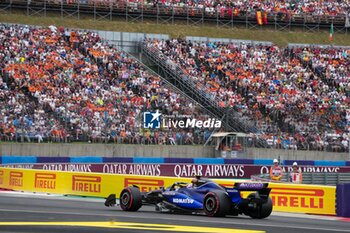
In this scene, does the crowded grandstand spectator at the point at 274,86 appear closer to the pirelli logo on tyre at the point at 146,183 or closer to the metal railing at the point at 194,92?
the metal railing at the point at 194,92

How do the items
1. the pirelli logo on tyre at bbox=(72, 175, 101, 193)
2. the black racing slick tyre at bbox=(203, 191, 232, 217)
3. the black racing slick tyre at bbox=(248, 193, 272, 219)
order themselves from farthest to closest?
the pirelli logo on tyre at bbox=(72, 175, 101, 193) → the black racing slick tyre at bbox=(248, 193, 272, 219) → the black racing slick tyre at bbox=(203, 191, 232, 217)

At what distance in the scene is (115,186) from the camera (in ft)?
89.5

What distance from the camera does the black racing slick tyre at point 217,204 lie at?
1950 centimetres

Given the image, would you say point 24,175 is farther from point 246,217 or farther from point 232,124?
point 232,124

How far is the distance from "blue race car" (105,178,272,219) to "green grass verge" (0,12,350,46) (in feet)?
117

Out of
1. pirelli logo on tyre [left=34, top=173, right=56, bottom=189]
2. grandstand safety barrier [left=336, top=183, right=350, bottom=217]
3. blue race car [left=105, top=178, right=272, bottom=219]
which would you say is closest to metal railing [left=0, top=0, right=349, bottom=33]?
pirelli logo on tyre [left=34, top=173, right=56, bottom=189]

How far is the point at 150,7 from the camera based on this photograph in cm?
6050

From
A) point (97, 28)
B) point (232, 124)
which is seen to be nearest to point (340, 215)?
point (232, 124)

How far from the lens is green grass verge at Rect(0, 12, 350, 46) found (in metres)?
55.8

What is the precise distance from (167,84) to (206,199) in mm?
31542

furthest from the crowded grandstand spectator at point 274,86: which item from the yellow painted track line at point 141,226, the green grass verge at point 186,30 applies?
the yellow painted track line at point 141,226

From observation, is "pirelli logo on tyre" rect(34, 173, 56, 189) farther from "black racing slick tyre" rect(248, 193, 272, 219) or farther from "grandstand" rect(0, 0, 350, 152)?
"black racing slick tyre" rect(248, 193, 272, 219)

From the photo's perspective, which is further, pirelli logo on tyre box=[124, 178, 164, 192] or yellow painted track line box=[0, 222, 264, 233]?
pirelli logo on tyre box=[124, 178, 164, 192]

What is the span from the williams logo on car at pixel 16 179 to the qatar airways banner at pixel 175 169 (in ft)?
15.1
